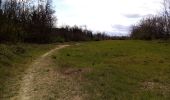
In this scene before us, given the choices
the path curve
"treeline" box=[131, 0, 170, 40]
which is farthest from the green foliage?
the path curve

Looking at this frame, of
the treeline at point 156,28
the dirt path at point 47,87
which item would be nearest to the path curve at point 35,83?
the dirt path at point 47,87

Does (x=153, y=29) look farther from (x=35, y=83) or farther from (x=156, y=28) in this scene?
(x=35, y=83)

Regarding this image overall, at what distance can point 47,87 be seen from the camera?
16328mm

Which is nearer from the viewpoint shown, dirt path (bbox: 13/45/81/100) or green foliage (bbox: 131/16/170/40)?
dirt path (bbox: 13/45/81/100)

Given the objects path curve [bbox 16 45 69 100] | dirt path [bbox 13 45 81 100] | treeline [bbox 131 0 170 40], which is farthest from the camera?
treeline [bbox 131 0 170 40]

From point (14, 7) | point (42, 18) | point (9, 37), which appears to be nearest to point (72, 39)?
point (42, 18)

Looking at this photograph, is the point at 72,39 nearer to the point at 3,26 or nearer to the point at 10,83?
the point at 3,26

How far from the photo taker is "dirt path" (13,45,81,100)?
46.9 feet

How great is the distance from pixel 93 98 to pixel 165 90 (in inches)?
198

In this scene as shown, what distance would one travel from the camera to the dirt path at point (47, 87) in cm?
1430

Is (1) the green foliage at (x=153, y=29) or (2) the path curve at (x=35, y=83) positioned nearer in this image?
(2) the path curve at (x=35, y=83)

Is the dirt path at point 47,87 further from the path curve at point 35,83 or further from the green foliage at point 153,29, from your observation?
the green foliage at point 153,29

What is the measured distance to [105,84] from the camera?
17.1 meters

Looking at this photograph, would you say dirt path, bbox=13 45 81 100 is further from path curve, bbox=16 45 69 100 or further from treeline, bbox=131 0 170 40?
treeline, bbox=131 0 170 40
